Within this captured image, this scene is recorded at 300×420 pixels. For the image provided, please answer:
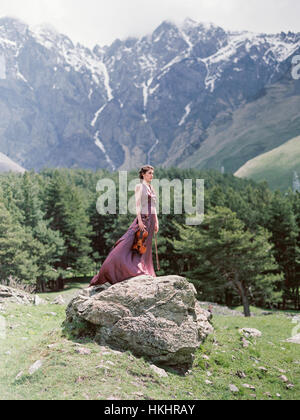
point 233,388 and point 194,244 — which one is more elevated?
point 194,244

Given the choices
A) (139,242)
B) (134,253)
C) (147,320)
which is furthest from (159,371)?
(139,242)

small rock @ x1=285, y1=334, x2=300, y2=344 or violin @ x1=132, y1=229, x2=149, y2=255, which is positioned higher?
violin @ x1=132, y1=229, x2=149, y2=255

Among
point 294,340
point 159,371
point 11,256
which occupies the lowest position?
point 294,340

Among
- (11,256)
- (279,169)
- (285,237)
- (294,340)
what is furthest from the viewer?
(279,169)

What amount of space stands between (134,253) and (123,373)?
4.15 metres

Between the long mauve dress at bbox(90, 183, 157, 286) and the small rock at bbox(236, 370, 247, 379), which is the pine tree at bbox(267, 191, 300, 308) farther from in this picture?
the small rock at bbox(236, 370, 247, 379)

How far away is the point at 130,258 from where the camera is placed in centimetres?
1197

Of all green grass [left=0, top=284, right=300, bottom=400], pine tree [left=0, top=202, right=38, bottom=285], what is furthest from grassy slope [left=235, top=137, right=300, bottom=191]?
green grass [left=0, top=284, right=300, bottom=400]

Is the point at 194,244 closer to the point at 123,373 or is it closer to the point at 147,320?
the point at 147,320

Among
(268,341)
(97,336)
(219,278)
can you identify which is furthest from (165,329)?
(219,278)

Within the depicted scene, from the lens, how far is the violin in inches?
474

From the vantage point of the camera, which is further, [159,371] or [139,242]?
[139,242]

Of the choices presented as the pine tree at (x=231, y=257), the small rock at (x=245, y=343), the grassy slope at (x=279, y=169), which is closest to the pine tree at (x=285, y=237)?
the pine tree at (x=231, y=257)

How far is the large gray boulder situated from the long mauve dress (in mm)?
751
